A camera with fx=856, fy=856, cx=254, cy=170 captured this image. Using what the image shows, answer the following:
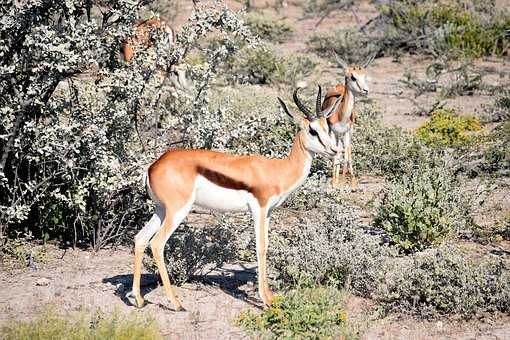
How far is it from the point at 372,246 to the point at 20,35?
3.95 m

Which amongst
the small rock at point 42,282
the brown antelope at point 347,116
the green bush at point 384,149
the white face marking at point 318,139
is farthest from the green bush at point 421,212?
the small rock at point 42,282

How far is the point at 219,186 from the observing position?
7000 mm

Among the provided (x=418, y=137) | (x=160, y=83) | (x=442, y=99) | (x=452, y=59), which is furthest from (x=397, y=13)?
(x=160, y=83)

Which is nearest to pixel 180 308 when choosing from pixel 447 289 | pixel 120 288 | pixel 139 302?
pixel 139 302

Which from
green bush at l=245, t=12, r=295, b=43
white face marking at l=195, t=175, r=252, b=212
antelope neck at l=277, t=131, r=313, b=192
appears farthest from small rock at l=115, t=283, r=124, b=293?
green bush at l=245, t=12, r=295, b=43

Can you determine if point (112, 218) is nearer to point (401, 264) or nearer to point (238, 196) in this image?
point (238, 196)

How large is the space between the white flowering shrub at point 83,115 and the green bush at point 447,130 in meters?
4.66

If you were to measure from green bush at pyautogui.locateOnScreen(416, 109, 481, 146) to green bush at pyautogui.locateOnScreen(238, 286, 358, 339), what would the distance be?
590 centimetres

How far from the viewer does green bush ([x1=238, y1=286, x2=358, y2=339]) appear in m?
6.45

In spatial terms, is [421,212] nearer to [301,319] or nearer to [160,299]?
[301,319]

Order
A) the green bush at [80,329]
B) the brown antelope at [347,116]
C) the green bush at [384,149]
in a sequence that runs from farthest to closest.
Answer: the brown antelope at [347,116], the green bush at [384,149], the green bush at [80,329]

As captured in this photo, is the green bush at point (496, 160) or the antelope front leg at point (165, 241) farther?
the green bush at point (496, 160)

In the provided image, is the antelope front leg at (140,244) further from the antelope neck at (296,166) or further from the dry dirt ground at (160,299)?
the antelope neck at (296,166)

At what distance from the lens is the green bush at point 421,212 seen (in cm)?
840
